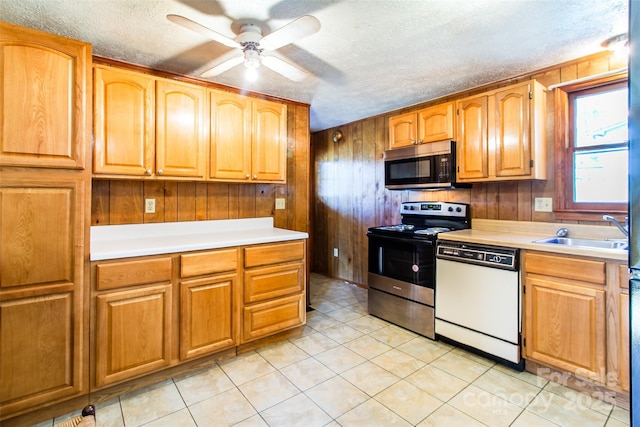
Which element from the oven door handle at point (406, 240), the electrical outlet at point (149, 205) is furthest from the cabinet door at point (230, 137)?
the oven door handle at point (406, 240)

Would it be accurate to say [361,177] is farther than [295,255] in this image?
Yes

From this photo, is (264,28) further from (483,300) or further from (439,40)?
(483,300)

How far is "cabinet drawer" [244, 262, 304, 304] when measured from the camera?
2.40 metres

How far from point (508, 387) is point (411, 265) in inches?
42.8

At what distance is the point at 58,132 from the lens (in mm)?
1703

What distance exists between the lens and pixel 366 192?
407 centimetres

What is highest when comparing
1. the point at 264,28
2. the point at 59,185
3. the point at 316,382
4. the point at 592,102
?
the point at 264,28

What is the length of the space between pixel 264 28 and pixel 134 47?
Result: 37.9 inches

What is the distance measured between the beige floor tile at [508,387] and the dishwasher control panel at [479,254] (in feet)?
2.41

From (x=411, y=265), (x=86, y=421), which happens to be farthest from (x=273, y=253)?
(x=86, y=421)

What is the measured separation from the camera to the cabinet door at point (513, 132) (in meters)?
2.38

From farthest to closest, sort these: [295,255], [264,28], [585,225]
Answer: [295,255]
[585,225]
[264,28]

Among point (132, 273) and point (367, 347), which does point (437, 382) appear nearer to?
point (367, 347)

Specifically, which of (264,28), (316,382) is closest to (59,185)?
(264,28)
